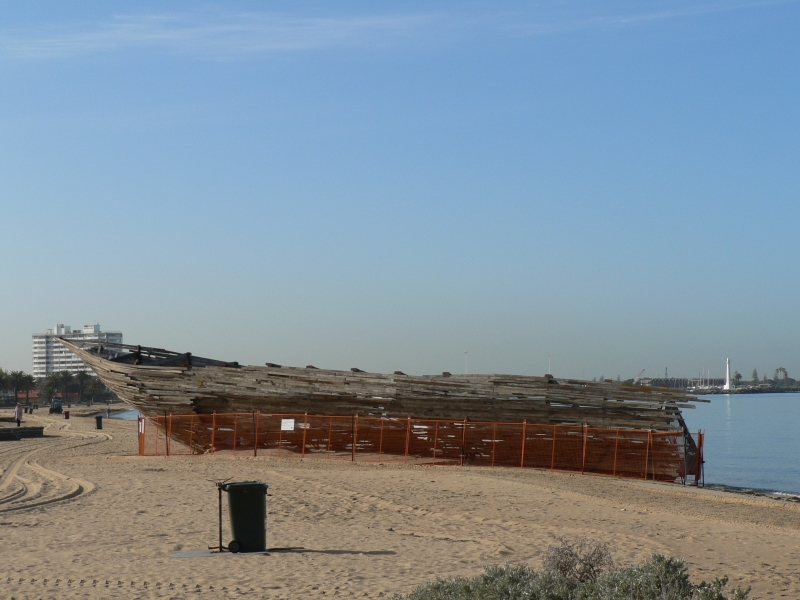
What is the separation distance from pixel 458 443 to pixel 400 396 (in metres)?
2.99

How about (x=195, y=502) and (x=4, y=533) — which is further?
(x=195, y=502)

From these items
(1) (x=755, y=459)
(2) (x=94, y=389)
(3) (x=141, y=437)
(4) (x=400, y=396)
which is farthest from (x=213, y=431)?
(2) (x=94, y=389)

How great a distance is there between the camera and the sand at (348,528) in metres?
9.18

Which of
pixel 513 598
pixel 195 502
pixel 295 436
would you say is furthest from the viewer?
pixel 295 436

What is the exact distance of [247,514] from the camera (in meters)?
10.7

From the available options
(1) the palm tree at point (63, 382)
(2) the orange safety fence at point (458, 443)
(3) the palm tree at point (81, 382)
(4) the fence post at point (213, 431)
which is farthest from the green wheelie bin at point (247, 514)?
(3) the palm tree at point (81, 382)

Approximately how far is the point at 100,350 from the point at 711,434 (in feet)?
191

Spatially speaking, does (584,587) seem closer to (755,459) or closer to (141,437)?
(141,437)

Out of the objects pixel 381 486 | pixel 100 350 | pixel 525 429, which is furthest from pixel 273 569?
pixel 100 350

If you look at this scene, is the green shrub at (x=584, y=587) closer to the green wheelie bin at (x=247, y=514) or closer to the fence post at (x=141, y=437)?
the green wheelie bin at (x=247, y=514)

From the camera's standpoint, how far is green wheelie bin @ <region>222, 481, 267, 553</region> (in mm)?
10531

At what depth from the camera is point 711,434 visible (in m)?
75.8

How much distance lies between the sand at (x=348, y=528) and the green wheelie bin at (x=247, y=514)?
30 centimetres

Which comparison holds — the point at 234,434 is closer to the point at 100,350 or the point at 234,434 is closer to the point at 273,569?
the point at 100,350
